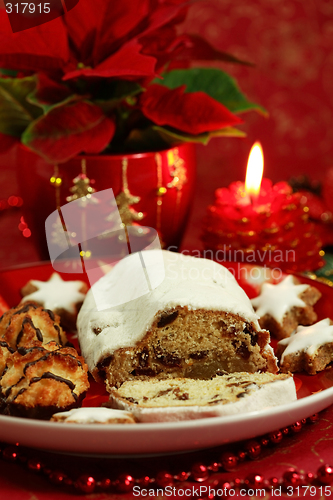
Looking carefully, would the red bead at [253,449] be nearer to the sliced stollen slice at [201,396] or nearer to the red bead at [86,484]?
the sliced stollen slice at [201,396]

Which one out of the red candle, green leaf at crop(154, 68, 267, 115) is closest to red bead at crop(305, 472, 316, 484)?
the red candle

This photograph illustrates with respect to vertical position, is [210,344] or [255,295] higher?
[210,344]

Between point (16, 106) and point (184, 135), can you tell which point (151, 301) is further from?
point (16, 106)

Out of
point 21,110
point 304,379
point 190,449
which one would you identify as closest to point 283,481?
point 190,449

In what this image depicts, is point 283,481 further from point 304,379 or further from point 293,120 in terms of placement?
point 293,120

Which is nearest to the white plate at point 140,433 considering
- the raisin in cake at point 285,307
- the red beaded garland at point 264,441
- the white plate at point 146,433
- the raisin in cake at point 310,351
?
the white plate at point 146,433

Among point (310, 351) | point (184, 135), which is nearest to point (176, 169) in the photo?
point (184, 135)
